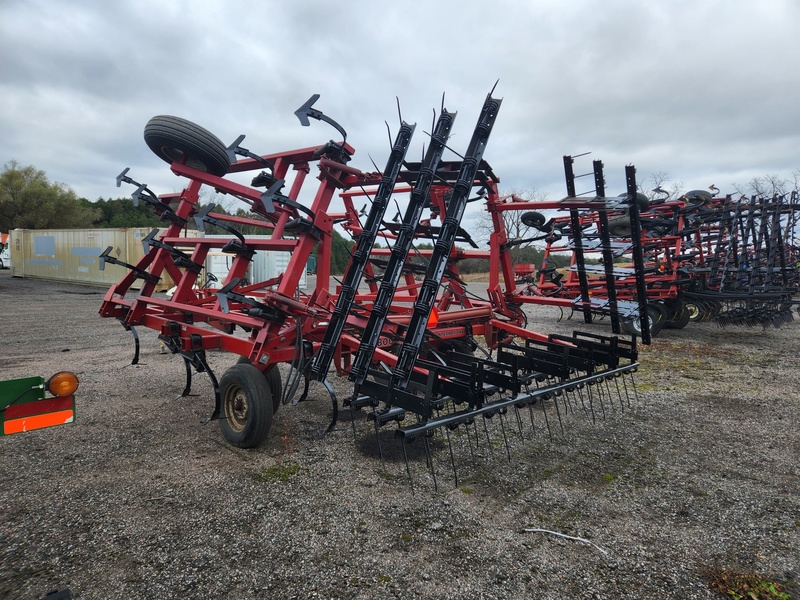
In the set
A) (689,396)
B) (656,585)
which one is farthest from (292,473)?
(689,396)

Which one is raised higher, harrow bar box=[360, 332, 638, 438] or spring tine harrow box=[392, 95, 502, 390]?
spring tine harrow box=[392, 95, 502, 390]

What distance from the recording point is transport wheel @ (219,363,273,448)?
12.7ft

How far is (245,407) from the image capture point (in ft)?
13.6

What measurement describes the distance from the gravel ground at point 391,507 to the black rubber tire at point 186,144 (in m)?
2.47

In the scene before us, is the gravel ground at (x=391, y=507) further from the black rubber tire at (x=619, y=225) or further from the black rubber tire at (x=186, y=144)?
the black rubber tire at (x=186, y=144)

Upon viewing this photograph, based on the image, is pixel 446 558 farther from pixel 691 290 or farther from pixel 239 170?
pixel 691 290

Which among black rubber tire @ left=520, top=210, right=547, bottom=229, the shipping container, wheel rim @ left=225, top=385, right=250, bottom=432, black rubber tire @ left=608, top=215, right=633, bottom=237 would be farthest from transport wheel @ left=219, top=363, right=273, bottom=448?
the shipping container

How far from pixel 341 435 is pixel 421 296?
5.84ft

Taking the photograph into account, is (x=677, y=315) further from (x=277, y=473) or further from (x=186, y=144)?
(x=186, y=144)

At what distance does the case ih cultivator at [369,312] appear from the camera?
11.0 ft

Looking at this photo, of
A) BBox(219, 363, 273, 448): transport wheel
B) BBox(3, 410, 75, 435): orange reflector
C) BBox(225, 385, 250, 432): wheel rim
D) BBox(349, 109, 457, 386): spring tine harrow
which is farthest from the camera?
BBox(225, 385, 250, 432): wheel rim

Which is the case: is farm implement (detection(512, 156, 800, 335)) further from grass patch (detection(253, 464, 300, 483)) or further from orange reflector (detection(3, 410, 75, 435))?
orange reflector (detection(3, 410, 75, 435))

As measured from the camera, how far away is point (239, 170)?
552 centimetres

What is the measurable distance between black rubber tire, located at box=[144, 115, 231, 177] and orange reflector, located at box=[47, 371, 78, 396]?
106 inches
